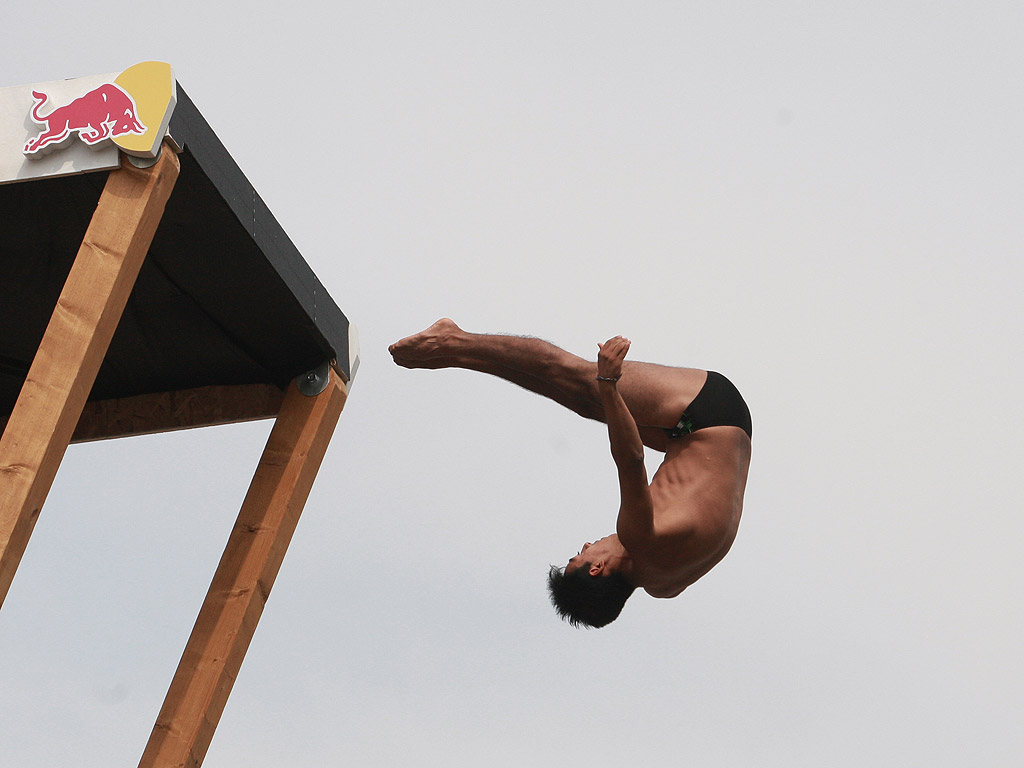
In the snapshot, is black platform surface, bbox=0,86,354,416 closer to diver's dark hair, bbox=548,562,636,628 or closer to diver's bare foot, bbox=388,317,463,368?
diver's bare foot, bbox=388,317,463,368

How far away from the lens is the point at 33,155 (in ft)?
12.3

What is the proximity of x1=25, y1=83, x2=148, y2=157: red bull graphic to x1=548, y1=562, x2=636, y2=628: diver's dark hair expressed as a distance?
2422mm

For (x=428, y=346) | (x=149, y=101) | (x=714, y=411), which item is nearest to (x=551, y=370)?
(x=428, y=346)

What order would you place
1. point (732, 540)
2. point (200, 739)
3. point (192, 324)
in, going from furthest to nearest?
1. point (732, 540)
2. point (192, 324)
3. point (200, 739)

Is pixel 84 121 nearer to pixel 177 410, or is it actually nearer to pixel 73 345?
pixel 73 345

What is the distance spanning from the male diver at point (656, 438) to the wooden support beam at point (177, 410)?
0.52 m

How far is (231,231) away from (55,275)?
2.21 ft

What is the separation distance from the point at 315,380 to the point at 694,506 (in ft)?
4.63

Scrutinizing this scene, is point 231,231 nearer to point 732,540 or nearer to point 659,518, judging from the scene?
point 659,518

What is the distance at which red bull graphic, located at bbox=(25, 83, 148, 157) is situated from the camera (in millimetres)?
3695

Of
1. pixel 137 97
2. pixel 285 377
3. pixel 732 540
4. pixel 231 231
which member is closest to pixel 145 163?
pixel 137 97

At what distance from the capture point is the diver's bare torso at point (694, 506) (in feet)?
16.2

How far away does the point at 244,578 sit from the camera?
4645 millimetres

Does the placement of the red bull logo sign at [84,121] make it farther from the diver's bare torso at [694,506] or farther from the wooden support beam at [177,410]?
the diver's bare torso at [694,506]
